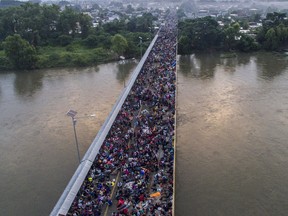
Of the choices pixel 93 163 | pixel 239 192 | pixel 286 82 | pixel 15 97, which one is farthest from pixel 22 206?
pixel 286 82

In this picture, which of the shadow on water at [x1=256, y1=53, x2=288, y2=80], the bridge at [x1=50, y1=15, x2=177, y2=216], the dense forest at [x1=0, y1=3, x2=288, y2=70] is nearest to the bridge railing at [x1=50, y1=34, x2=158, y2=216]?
the bridge at [x1=50, y1=15, x2=177, y2=216]

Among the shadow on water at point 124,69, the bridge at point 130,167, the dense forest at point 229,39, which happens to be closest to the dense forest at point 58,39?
the shadow on water at point 124,69

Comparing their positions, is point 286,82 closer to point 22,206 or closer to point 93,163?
point 93,163

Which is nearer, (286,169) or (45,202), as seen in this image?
(45,202)

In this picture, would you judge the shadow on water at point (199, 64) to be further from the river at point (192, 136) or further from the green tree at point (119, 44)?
the green tree at point (119, 44)

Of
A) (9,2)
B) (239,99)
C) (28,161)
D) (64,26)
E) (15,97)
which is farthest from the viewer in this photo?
(9,2)

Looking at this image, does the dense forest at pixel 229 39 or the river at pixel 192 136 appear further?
the dense forest at pixel 229 39
